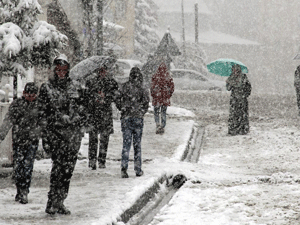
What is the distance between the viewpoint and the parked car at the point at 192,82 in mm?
29656

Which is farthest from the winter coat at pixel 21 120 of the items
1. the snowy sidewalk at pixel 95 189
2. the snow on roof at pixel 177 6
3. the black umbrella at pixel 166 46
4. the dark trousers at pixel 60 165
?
the snow on roof at pixel 177 6

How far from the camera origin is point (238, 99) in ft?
44.8

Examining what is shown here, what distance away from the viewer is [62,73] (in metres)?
5.63

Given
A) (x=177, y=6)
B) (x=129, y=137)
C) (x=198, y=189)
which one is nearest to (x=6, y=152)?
(x=129, y=137)

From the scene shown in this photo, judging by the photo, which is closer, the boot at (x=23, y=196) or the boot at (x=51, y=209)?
the boot at (x=51, y=209)

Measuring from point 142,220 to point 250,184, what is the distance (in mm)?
2283

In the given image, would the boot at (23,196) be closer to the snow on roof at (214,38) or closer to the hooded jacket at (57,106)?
Answer: the hooded jacket at (57,106)

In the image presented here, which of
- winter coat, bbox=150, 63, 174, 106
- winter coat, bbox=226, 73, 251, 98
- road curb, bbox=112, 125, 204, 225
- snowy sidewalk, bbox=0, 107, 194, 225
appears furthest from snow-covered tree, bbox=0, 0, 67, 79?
winter coat, bbox=226, 73, 251, 98

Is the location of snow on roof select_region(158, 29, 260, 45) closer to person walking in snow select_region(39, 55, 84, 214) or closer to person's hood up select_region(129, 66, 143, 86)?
person's hood up select_region(129, 66, 143, 86)

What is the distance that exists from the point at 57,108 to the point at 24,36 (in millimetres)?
3052

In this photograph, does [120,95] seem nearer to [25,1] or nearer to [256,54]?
[25,1]

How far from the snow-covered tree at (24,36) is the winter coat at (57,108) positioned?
2.56 metres

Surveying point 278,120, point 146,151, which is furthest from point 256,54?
point 146,151

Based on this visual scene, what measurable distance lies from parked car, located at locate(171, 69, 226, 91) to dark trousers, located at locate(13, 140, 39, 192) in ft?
77.7
